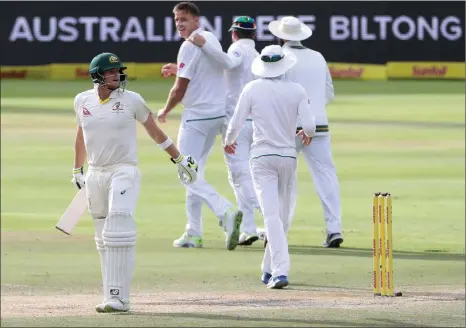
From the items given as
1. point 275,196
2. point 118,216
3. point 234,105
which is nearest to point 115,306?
point 118,216

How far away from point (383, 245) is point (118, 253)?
1.84 meters

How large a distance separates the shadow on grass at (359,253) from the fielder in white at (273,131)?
2.14m

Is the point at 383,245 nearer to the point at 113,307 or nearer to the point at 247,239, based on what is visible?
the point at 113,307

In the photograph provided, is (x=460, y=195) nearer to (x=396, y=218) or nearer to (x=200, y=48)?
(x=396, y=218)

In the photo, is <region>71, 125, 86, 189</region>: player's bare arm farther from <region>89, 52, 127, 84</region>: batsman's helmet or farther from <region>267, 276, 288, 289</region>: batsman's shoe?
<region>267, 276, 288, 289</region>: batsman's shoe

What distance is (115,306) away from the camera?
9.31 metres

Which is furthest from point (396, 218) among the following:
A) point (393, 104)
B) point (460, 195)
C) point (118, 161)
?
point (393, 104)

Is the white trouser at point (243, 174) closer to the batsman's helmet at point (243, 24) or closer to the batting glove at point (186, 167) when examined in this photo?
the batsman's helmet at point (243, 24)

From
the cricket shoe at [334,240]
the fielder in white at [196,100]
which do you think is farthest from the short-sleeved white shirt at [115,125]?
the cricket shoe at [334,240]

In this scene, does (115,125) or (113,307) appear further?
(115,125)

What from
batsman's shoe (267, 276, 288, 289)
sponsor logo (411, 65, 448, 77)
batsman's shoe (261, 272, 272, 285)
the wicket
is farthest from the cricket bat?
sponsor logo (411, 65, 448, 77)

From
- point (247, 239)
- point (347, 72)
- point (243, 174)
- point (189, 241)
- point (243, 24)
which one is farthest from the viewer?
point (347, 72)

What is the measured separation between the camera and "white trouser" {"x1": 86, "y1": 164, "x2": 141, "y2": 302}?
9.37 meters

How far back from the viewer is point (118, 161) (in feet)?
31.1
